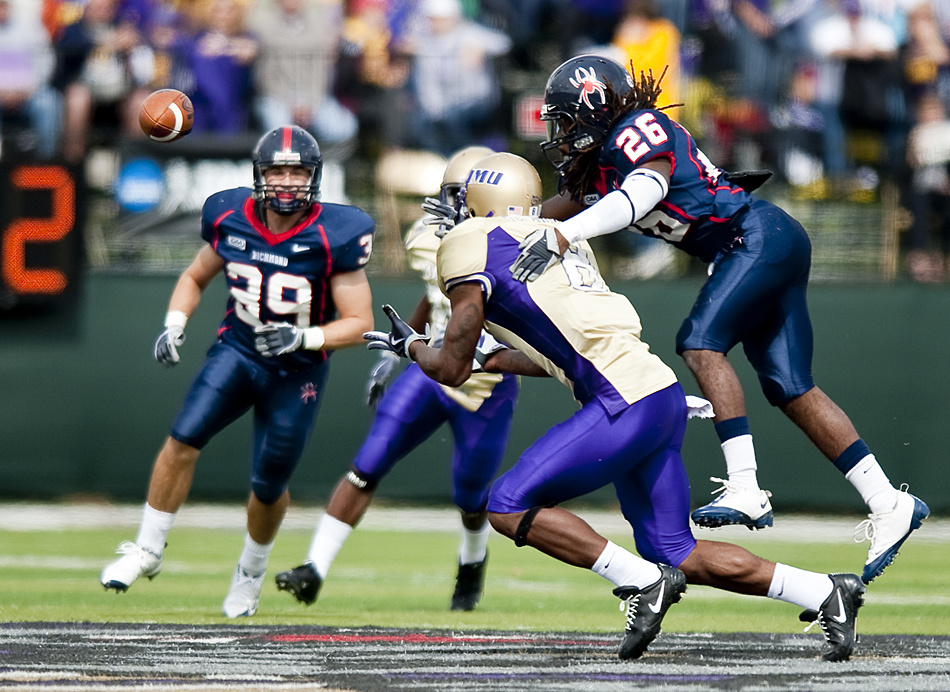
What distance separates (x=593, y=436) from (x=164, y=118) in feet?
9.49

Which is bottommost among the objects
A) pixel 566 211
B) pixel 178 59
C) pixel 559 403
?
pixel 559 403

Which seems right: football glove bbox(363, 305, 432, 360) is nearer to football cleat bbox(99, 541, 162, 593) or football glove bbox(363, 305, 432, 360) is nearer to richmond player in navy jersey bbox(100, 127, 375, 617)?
richmond player in navy jersey bbox(100, 127, 375, 617)

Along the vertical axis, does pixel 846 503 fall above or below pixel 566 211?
below

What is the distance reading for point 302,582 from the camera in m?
5.41

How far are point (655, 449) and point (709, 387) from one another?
925mm

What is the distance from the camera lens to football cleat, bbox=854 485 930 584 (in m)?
5.02

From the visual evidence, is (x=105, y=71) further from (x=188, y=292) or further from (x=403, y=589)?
(x=403, y=589)

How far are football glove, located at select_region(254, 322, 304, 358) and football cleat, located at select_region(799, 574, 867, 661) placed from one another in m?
2.30

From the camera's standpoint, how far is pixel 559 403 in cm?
978

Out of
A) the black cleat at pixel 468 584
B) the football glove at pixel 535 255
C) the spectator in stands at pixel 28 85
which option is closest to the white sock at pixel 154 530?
the black cleat at pixel 468 584

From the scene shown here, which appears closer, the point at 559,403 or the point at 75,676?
the point at 75,676

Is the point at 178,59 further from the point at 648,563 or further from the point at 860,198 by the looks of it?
the point at 648,563

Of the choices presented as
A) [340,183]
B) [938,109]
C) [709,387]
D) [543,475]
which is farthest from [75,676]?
[938,109]

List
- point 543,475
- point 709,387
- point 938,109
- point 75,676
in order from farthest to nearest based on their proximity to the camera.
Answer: point 938,109 → point 709,387 → point 543,475 → point 75,676
